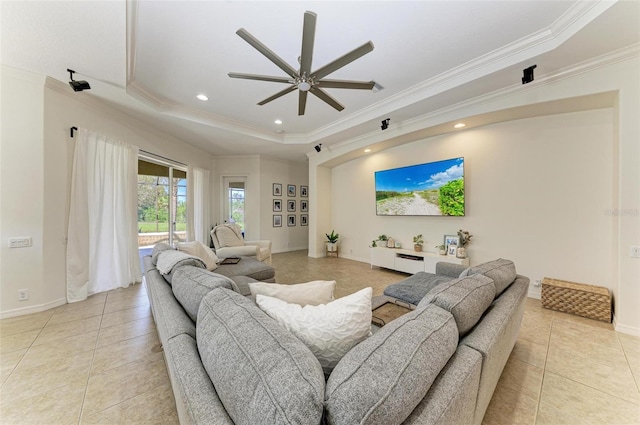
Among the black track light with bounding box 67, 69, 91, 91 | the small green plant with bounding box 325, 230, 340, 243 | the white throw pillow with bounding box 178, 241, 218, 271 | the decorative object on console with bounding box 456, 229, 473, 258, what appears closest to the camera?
the black track light with bounding box 67, 69, 91, 91

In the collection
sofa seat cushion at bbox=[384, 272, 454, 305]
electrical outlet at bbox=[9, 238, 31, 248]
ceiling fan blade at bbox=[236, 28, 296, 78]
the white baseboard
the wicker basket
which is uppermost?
ceiling fan blade at bbox=[236, 28, 296, 78]

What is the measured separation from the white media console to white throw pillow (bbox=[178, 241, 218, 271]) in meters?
3.18

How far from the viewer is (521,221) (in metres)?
3.38

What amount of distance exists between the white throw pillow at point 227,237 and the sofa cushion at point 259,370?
3240mm

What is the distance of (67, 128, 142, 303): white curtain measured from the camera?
309cm

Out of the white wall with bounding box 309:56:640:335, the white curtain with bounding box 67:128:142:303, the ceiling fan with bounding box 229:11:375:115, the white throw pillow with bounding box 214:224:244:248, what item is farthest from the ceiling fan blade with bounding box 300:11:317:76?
the white curtain with bounding box 67:128:142:303

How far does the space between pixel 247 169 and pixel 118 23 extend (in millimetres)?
4714

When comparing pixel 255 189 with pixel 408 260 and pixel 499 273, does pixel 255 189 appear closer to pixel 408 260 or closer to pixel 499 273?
pixel 408 260

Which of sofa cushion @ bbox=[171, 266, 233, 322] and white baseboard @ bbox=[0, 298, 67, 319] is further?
white baseboard @ bbox=[0, 298, 67, 319]

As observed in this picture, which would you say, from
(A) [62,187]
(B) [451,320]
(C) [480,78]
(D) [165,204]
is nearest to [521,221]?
(C) [480,78]

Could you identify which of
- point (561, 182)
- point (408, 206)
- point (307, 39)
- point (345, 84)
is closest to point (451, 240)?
point (408, 206)

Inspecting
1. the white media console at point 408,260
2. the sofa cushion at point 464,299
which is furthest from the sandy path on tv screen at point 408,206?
the sofa cushion at point 464,299

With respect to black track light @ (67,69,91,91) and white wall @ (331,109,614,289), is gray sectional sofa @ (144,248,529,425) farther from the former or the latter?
black track light @ (67,69,91,91)

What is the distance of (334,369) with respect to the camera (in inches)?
28.7
